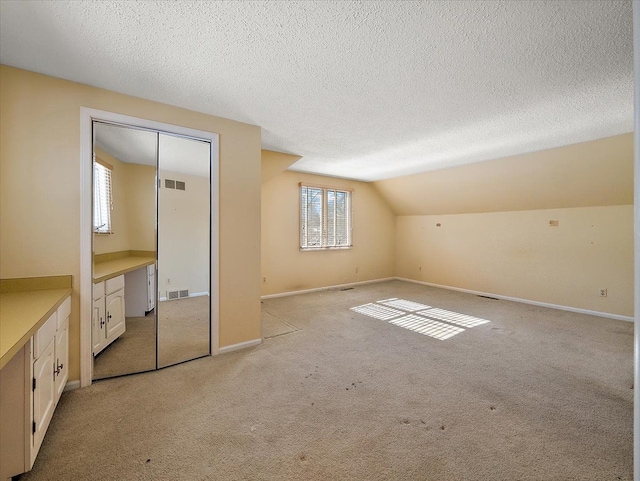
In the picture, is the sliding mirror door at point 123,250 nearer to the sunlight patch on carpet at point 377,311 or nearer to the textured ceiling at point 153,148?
the textured ceiling at point 153,148

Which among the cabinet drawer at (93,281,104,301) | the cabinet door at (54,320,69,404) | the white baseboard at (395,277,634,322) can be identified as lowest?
the white baseboard at (395,277,634,322)

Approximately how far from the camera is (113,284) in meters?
2.35

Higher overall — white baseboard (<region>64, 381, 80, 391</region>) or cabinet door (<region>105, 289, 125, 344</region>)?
cabinet door (<region>105, 289, 125, 344</region>)

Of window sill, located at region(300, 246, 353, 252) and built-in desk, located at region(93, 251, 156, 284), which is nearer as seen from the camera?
built-in desk, located at region(93, 251, 156, 284)

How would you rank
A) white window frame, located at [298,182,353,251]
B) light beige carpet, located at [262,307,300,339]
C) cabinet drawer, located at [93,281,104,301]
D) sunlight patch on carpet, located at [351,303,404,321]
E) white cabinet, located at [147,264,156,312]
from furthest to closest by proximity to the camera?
white window frame, located at [298,182,353,251]
sunlight patch on carpet, located at [351,303,404,321]
light beige carpet, located at [262,307,300,339]
white cabinet, located at [147,264,156,312]
cabinet drawer, located at [93,281,104,301]

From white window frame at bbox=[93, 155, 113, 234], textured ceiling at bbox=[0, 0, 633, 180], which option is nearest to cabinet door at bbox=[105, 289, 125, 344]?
white window frame at bbox=[93, 155, 113, 234]

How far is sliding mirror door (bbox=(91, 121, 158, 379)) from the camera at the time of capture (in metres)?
2.21

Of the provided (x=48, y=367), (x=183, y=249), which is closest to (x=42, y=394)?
(x=48, y=367)

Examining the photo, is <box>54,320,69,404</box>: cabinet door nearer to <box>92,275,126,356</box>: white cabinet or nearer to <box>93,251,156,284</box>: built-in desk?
<box>92,275,126,356</box>: white cabinet

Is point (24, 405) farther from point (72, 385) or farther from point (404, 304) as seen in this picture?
point (404, 304)

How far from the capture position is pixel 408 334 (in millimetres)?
3318

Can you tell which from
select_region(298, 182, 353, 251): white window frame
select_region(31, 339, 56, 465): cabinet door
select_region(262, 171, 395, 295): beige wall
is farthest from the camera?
select_region(298, 182, 353, 251): white window frame

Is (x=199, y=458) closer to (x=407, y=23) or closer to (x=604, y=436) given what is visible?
(x=604, y=436)

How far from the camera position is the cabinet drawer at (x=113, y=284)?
230 centimetres
